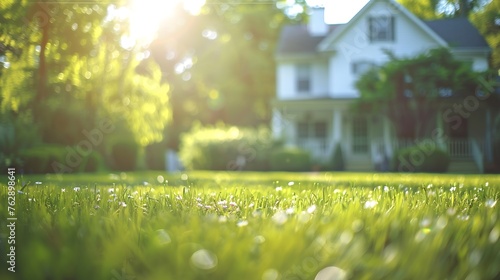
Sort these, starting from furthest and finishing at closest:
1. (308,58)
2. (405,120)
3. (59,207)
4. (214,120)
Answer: (214,120), (308,58), (405,120), (59,207)

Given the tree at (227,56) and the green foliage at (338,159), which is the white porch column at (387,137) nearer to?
the green foliage at (338,159)

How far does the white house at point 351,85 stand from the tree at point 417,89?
0.55 metres

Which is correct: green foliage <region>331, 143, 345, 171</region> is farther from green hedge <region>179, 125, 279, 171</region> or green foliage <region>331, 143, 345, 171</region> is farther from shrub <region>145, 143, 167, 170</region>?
shrub <region>145, 143, 167, 170</region>

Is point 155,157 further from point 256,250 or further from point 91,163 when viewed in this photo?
point 256,250

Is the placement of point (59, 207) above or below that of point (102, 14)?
below

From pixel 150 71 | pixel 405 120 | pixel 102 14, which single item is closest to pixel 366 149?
pixel 405 120

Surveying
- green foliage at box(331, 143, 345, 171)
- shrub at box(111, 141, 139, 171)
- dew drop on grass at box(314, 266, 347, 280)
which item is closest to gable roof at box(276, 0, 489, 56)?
green foliage at box(331, 143, 345, 171)

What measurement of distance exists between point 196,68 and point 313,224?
35557mm

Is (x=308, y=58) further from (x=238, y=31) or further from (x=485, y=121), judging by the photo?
(x=238, y=31)

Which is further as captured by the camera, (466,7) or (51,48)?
(466,7)

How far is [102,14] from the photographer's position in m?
3.87

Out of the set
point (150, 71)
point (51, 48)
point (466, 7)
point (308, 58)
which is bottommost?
point (51, 48)

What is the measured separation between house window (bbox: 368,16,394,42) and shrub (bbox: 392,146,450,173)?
800 cm

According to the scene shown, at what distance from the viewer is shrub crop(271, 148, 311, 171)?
62.7ft
